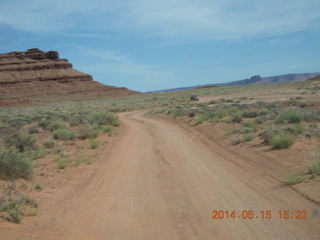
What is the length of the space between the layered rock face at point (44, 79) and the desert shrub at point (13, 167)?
90632 mm

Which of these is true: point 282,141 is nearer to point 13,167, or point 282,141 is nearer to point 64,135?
point 13,167

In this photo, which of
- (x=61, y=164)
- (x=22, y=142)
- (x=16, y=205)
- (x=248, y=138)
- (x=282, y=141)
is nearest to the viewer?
(x=16, y=205)

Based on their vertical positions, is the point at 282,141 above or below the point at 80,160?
above

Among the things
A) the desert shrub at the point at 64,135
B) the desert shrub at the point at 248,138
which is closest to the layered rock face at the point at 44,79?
the desert shrub at the point at 64,135

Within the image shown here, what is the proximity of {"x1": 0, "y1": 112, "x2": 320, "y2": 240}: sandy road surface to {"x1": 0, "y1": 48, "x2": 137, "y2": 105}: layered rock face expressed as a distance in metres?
90.9

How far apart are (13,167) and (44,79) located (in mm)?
115816

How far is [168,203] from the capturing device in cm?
638

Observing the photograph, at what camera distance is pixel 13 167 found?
25.6ft

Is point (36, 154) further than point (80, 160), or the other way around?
point (36, 154)

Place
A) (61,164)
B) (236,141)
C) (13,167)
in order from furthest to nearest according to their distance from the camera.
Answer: (236,141) → (61,164) → (13,167)

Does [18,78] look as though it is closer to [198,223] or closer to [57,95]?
[57,95]

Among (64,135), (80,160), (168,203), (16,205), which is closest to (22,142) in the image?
(64,135)

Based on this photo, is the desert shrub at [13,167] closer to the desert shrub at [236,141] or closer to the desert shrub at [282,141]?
the desert shrub at [236,141]

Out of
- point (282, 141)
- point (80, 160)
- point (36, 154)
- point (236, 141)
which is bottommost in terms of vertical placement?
point (236, 141)
